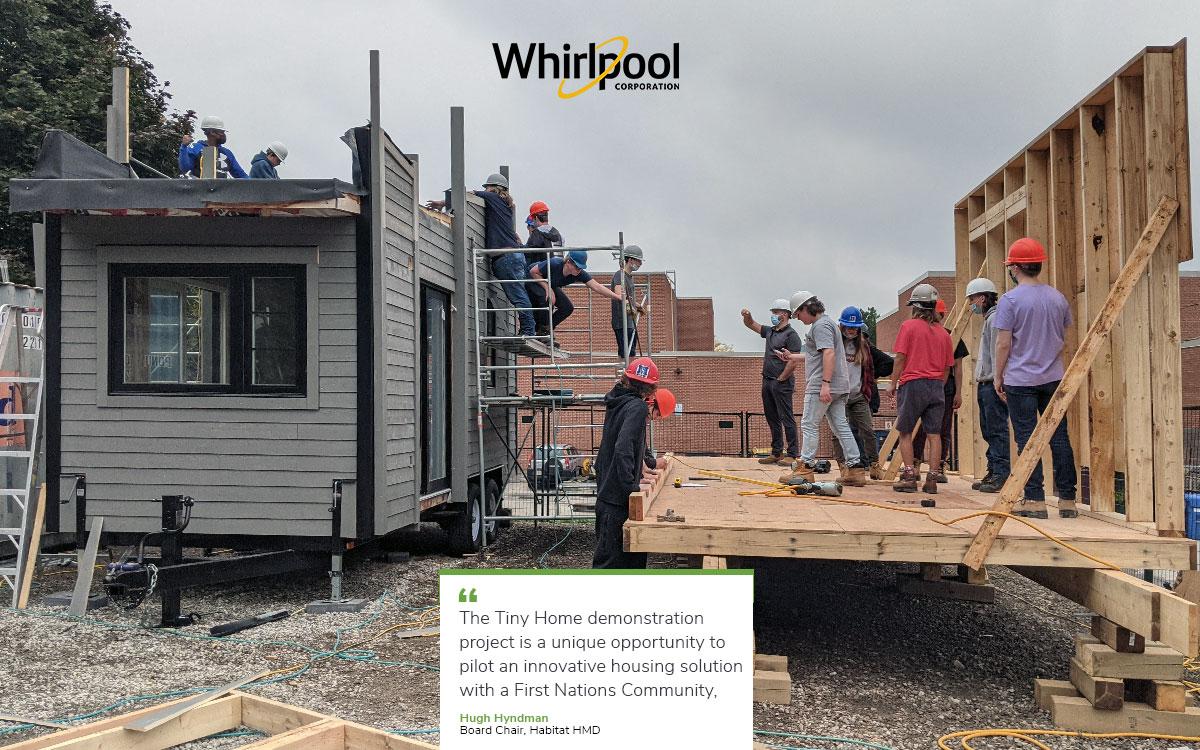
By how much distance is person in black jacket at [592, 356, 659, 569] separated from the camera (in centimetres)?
612

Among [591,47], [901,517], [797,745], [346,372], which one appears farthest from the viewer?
[591,47]

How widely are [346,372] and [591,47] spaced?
15.7 ft

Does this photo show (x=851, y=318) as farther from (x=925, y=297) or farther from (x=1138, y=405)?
(x=1138, y=405)

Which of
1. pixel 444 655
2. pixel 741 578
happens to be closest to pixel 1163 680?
pixel 741 578

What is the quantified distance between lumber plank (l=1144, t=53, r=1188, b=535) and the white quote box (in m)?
3.94

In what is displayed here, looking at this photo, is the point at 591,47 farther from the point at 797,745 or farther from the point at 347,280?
the point at 797,745

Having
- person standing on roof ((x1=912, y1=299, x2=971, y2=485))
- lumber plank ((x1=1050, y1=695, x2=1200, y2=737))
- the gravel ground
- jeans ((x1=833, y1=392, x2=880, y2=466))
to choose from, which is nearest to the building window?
the gravel ground

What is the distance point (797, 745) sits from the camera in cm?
454

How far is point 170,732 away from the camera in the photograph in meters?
3.92

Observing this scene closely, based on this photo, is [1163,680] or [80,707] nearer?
[1163,680]

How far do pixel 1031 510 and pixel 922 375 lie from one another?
1.74m

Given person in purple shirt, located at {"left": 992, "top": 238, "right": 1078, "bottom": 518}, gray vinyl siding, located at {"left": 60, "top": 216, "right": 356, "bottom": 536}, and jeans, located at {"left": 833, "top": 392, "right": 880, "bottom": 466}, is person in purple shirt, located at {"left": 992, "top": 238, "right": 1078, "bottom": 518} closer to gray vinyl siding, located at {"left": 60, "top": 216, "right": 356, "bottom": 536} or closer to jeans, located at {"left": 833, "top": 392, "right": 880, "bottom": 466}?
jeans, located at {"left": 833, "top": 392, "right": 880, "bottom": 466}

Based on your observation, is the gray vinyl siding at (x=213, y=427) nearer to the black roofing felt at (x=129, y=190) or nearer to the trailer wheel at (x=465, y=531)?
the black roofing felt at (x=129, y=190)

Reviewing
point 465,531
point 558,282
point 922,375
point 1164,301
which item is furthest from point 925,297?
point 465,531
